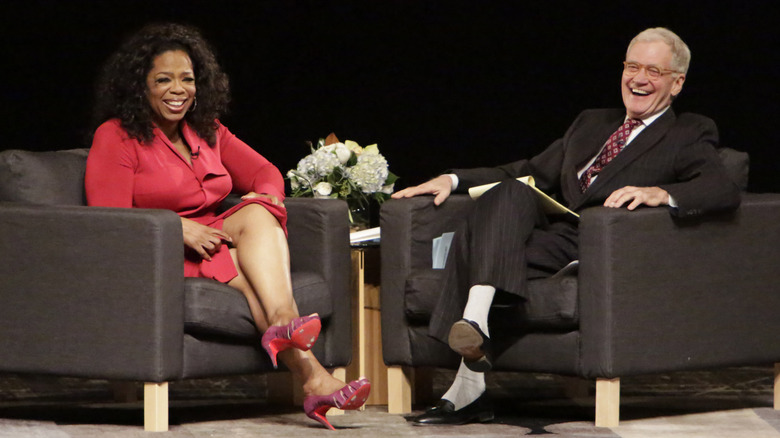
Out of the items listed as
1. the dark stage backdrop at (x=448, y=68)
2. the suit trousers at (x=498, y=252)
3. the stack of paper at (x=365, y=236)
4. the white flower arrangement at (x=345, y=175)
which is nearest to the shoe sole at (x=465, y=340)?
the suit trousers at (x=498, y=252)

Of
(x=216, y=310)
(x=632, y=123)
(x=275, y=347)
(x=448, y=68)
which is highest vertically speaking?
(x=448, y=68)

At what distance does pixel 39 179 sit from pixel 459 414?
1407 millimetres

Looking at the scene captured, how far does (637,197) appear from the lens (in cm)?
358

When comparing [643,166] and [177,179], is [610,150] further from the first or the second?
[177,179]

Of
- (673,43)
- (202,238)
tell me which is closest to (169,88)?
(202,238)

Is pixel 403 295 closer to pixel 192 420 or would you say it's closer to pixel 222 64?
pixel 192 420

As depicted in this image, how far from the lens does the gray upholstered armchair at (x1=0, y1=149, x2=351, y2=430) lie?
344cm

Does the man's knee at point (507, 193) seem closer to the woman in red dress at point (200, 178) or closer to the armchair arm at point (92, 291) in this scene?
the woman in red dress at point (200, 178)

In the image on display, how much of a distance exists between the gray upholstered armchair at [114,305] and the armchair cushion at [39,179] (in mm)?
71

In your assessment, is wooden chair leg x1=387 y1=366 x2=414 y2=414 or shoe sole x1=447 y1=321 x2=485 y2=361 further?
wooden chair leg x1=387 y1=366 x2=414 y2=414

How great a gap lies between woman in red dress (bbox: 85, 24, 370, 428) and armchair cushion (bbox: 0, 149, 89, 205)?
0.47ft

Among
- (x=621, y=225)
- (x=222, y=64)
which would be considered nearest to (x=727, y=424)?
(x=621, y=225)

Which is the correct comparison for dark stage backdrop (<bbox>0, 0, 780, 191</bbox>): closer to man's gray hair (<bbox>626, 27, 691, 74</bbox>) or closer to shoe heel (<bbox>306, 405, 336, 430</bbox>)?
man's gray hair (<bbox>626, 27, 691, 74</bbox>)

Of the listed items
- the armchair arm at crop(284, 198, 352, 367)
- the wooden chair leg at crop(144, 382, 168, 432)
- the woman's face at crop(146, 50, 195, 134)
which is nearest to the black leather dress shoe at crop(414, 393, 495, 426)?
the armchair arm at crop(284, 198, 352, 367)
